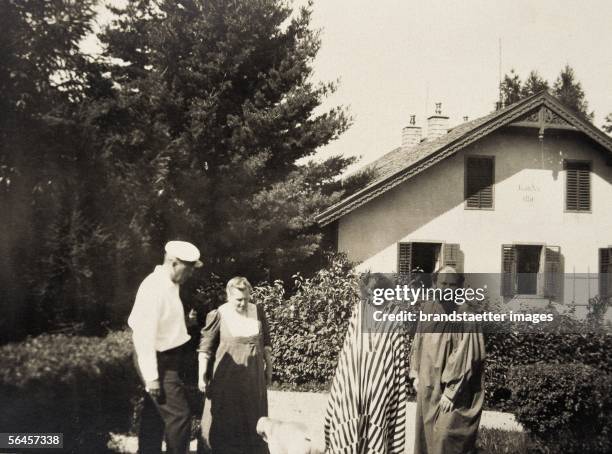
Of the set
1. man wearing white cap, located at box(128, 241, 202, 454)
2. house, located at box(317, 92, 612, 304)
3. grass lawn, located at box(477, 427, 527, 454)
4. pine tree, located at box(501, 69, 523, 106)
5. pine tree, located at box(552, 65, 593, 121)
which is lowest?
grass lawn, located at box(477, 427, 527, 454)

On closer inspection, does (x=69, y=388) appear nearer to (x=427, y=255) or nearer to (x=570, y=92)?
(x=570, y=92)

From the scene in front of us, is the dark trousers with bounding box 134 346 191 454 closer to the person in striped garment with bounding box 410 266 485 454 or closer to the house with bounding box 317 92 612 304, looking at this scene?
the person in striped garment with bounding box 410 266 485 454

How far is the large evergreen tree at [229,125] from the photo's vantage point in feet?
21.0

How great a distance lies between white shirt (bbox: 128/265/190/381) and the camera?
381cm

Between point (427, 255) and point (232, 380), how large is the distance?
25.8ft

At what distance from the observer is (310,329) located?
7730 mm

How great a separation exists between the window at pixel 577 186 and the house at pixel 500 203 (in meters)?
0.02

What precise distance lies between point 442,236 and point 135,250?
299 inches

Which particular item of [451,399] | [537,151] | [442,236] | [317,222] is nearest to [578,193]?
[537,151]

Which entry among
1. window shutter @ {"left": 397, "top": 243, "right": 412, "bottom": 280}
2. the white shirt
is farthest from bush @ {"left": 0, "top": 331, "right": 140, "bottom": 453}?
window shutter @ {"left": 397, "top": 243, "right": 412, "bottom": 280}

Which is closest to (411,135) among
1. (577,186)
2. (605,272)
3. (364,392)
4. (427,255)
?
(427,255)

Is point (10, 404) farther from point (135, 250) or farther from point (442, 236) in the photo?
point (442, 236)

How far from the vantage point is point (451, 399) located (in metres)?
4.45

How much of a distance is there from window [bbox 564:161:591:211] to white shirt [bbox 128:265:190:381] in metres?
8.86
